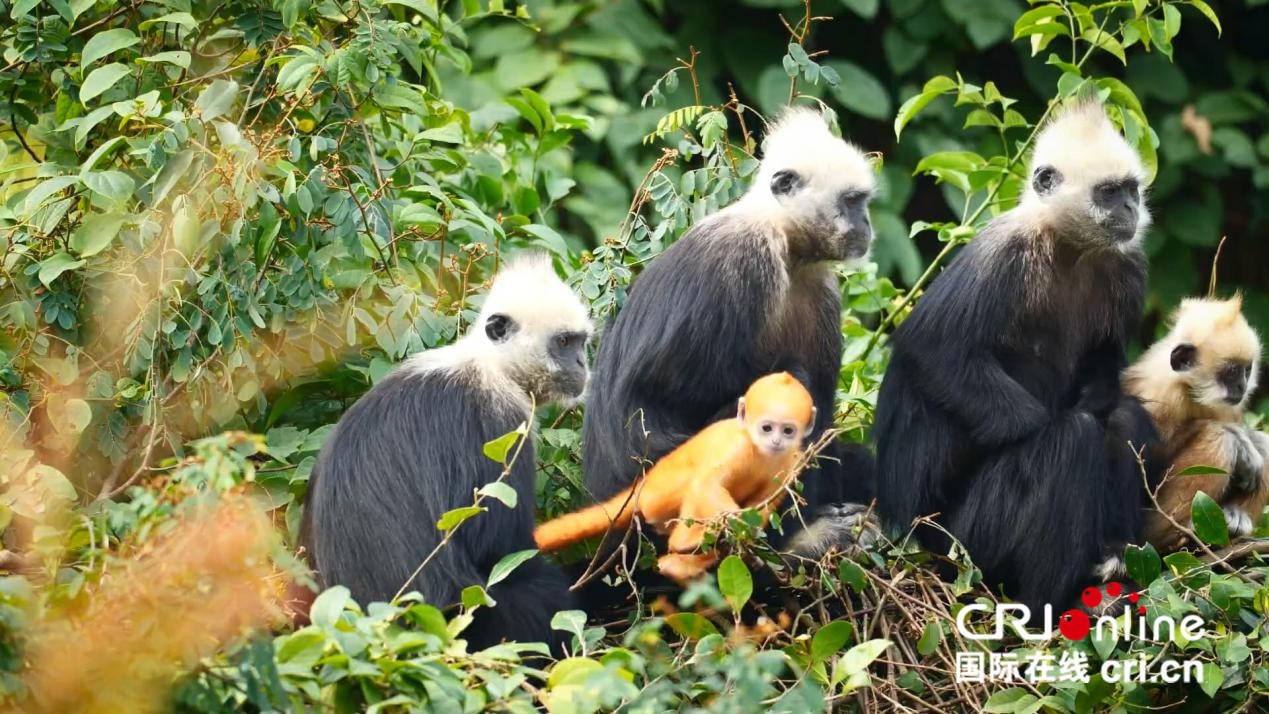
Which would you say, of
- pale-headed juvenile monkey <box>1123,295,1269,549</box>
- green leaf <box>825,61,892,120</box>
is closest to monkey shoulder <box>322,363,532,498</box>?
pale-headed juvenile monkey <box>1123,295,1269,549</box>

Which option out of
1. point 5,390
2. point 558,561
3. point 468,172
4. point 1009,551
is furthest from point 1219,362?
point 5,390

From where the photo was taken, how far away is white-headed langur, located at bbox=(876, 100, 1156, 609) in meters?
4.50

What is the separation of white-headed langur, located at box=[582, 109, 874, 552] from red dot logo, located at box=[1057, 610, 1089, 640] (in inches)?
30.7

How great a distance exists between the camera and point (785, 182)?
15.7 feet

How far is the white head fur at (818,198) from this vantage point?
4727 mm

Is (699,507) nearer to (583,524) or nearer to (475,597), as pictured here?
(583,524)

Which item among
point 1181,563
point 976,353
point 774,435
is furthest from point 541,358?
point 1181,563

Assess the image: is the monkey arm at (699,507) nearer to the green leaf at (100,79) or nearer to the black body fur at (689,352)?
the black body fur at (689,352)

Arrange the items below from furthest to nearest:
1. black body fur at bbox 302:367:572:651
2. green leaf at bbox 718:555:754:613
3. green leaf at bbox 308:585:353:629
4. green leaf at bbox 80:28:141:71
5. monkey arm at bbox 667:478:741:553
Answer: green leaf at bbox 80:28:141:71 < monkey arm at bbox 667:478:741:553 < black body fur at bbox 302:367:572:651 < green leaf at bbox 718:555:754:613 < green leaf at bbox 308:585:353:629

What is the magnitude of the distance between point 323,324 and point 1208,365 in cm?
277

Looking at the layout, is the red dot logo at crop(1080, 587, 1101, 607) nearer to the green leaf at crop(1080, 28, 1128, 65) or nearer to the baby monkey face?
the baby monkey face

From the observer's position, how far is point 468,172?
5.70 metres

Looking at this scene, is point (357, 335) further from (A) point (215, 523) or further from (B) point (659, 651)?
(A) point (215, 523)

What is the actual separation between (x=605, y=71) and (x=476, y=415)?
417cm
